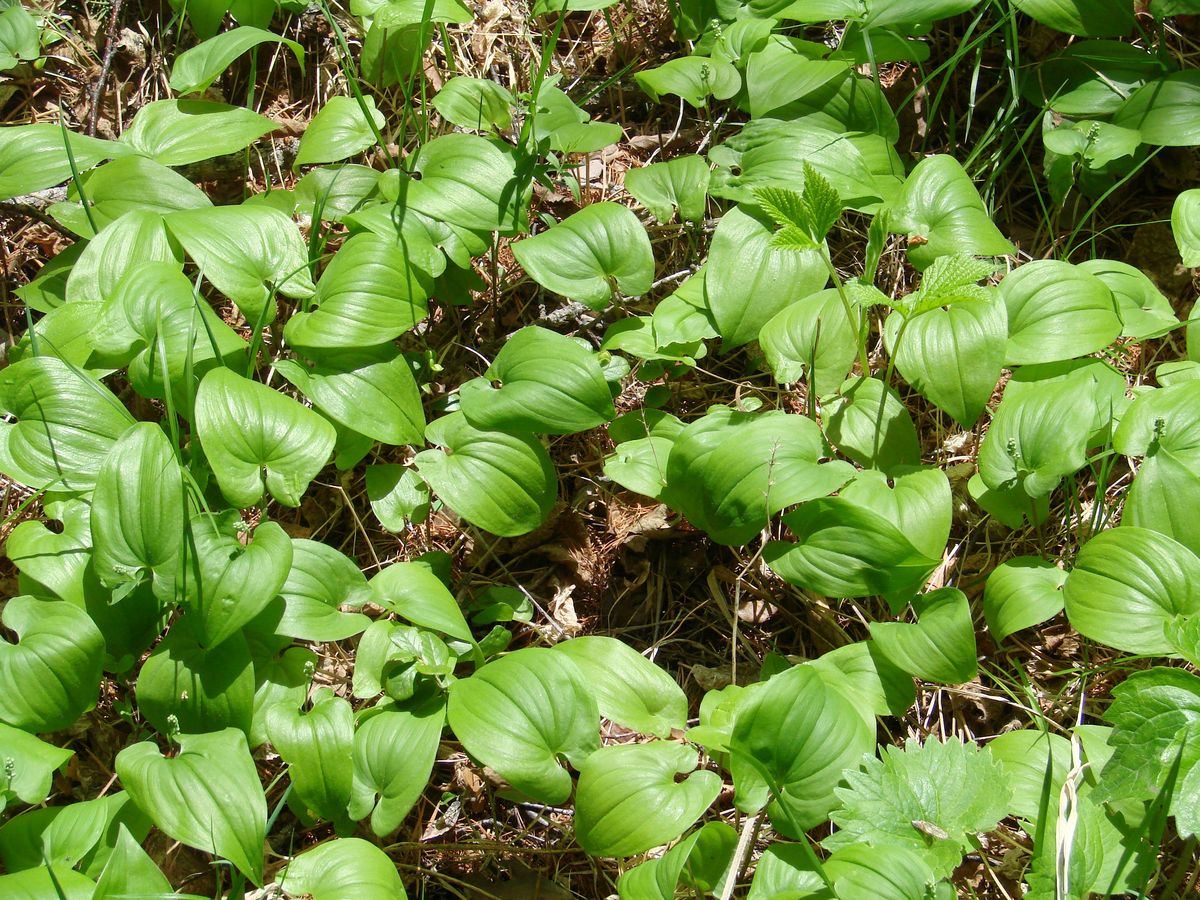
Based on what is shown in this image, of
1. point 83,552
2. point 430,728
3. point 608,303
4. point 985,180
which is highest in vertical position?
point 985,180

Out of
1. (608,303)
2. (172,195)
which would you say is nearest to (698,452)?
(608,303)

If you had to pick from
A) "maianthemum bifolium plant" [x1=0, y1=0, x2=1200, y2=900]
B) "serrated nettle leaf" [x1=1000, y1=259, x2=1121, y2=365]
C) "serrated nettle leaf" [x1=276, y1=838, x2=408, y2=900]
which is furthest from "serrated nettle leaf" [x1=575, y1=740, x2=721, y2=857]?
"serrated nettle leaf" [x1=1000, y1=259, x2=1121, y2=365]

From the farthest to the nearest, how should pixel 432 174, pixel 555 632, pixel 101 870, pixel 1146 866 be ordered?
pixel 432 174 < pixel 555 632 < pixel 101 870 < pixel 1146 866

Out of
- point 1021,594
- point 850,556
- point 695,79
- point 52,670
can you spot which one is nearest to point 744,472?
point 850,556

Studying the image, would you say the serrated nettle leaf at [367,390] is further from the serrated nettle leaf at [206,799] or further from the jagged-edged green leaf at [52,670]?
the serrated nettle leaf at [206,799]

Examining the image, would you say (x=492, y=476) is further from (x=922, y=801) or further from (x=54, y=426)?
(x=922, y=801)

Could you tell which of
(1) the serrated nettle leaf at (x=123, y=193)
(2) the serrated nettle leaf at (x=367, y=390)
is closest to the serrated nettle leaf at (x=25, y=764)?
(2) the serrated nettle leaf at (x=367, y=390)

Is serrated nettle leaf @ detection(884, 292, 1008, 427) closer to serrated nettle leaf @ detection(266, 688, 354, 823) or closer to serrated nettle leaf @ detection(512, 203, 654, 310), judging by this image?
serrated nettle leaf @ detection(512, 203, 654, 310)

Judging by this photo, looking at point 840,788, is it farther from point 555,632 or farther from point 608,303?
point 608,303
